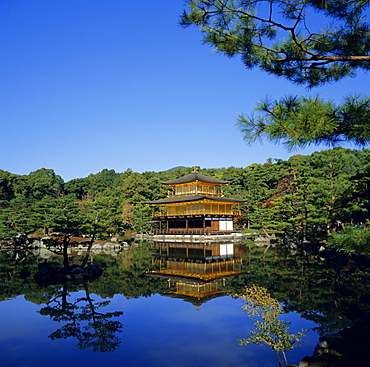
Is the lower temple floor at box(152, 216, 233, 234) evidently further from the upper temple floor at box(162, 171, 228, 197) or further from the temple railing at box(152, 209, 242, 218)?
the upper temple floor at box(162, 171, 228, 197)

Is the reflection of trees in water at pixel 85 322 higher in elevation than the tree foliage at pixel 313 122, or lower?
lower

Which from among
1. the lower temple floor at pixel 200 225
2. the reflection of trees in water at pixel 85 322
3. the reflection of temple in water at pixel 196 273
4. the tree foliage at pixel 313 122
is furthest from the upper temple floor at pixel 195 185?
the tree foliage at pixel 313 122

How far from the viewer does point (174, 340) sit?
26.7ft

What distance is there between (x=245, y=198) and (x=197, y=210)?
32.3ft

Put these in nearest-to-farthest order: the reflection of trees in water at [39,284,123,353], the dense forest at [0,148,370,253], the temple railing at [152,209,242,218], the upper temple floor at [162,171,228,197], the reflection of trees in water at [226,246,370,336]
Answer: the reflection of trees in water at [39,284,123,353] → the reflection of trees in water at [226,246,370,336] → the dense forest at [0,148,370,253] → the temple railing at [152,209,242,218] → the upper temple floor at [162,171,228,197]

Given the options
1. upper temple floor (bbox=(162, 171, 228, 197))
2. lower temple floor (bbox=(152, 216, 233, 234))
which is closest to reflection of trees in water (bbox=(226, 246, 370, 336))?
lower temple floor (bbox=(152, 216, 233, 234))

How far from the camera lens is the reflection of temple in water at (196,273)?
43.8ft

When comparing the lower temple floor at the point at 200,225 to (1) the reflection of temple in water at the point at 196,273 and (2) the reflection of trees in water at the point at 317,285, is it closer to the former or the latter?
(1) the reflection of temple in water at the point at 196,273

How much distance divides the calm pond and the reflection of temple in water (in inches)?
2.2

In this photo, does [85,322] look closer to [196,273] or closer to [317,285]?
[196,273]

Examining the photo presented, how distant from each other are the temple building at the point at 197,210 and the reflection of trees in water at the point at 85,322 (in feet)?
85.6

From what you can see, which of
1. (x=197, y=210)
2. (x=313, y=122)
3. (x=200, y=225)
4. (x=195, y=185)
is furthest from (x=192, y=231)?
(x=313, y=122)

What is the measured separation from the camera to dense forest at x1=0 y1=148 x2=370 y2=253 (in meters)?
20.8

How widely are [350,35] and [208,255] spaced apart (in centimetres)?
2129
